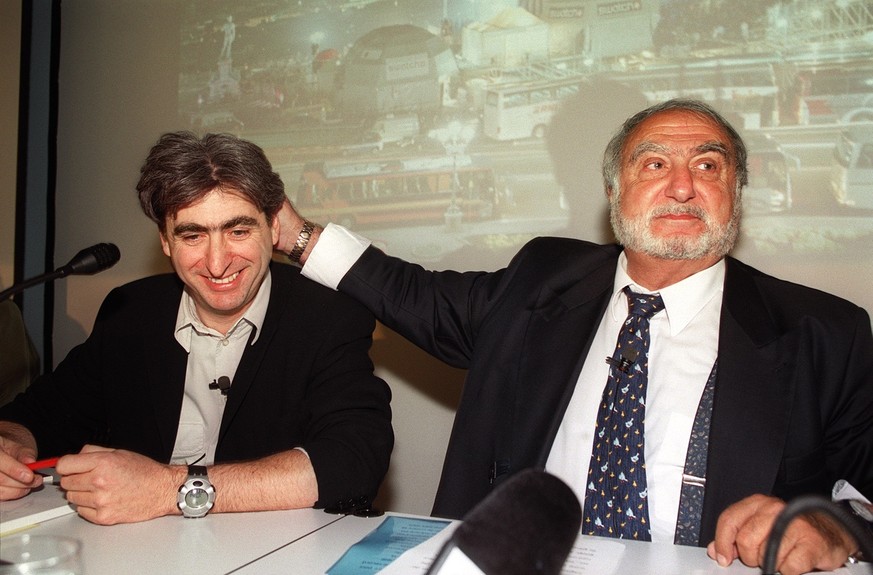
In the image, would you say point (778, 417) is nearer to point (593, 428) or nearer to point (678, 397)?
point (678, 397)

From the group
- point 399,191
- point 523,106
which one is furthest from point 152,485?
point 523,106

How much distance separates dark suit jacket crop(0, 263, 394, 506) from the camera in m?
2.06

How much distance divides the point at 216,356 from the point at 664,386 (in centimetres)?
117

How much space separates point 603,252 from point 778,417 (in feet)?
2.25

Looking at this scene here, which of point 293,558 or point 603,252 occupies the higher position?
point 603,252

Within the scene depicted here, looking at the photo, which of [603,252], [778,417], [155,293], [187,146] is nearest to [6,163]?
[155,293]

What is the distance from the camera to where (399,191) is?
343 centimetres

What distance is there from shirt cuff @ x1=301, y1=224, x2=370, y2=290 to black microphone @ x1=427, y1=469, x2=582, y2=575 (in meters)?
1.48

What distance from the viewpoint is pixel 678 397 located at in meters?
1.91

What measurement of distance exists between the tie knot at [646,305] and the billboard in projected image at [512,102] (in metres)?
1.10

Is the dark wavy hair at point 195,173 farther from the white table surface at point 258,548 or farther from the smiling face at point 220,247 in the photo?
the white table surface at point 258,548

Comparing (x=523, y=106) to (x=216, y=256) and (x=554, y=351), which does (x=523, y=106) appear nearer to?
(x=554, y=351)

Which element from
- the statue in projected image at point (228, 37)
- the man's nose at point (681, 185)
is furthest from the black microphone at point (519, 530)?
the statue in projected image at point (228, 37)

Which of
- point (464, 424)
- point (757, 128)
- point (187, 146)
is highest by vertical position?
point (757, 128)
